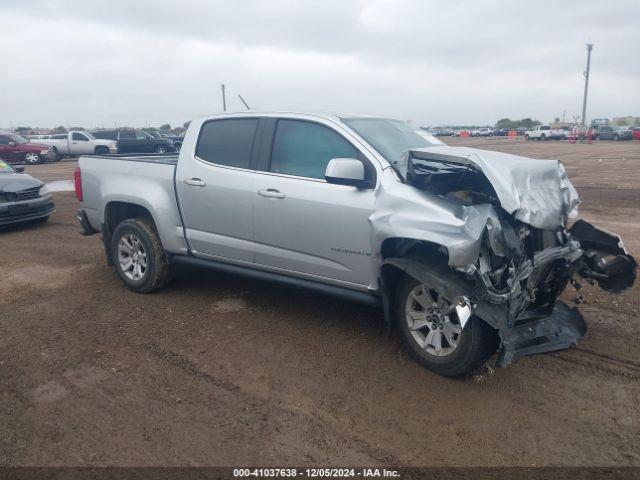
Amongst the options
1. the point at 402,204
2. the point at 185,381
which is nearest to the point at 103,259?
the point at 185,381

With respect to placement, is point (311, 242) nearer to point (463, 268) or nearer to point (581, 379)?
point (463, 268)

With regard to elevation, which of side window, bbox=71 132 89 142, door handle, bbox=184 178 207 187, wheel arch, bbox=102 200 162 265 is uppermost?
door handle, bbox=184 178 207 187

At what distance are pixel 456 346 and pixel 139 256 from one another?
11.8 feet

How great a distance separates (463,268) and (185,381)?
6.97ft

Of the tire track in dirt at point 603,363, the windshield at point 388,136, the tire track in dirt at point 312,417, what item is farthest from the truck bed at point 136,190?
the tire track in dirt at point 603,363

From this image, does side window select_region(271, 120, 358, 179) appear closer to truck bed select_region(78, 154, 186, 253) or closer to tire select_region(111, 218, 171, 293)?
truck bed select_region(78, 154, 186, 253)

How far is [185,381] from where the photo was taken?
4.05 meters

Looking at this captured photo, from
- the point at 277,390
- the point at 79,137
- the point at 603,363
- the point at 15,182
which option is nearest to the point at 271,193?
the point at 277,390

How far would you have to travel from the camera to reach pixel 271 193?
4.80m

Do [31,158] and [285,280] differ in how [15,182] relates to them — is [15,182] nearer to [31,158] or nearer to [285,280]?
[285,280]

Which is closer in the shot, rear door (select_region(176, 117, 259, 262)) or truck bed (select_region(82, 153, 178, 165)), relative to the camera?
rear door (select_region(176, 117, 259, 262))

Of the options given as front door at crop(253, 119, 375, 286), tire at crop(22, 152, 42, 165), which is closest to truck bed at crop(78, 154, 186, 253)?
front door at crop(253, 119, 375, 286)

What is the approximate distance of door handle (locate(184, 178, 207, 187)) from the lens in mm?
5292

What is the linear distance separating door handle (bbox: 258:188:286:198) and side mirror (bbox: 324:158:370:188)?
0.62 metres
